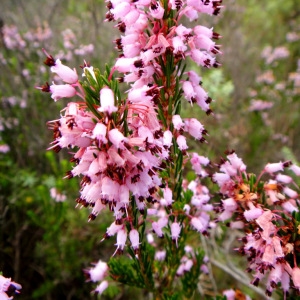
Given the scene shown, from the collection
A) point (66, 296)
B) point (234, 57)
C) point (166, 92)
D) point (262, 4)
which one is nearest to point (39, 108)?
point (66, 296)

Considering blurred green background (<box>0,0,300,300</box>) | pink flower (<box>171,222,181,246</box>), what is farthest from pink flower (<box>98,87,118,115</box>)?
blurred green background (<box>0,0,300,300</box>)

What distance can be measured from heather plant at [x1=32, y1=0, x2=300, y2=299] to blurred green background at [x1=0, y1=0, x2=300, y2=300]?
1.19 meters

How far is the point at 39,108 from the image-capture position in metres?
5.77

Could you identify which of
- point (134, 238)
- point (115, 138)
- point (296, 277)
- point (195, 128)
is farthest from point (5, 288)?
point (296, 277)

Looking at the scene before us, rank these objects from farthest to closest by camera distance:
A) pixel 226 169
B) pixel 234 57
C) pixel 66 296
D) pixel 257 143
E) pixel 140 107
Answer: pixel 234 57 < pixel 257 143 < pixel 66 296 < pixel 226 169 < pixel 140 107

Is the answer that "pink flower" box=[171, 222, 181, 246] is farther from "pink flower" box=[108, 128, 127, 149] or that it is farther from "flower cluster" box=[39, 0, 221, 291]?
"pink flower" box=[108, 128, 127, 149]

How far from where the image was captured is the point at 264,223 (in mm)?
1486

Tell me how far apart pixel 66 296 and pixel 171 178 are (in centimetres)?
294

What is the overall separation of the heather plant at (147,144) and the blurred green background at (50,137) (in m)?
1.19

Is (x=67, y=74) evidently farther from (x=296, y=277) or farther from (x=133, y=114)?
(x=296, y=277)

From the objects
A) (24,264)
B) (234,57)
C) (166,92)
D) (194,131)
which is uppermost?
(234,57)

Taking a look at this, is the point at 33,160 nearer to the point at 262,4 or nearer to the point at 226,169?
the point at 226,169

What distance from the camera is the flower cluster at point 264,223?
147 cm

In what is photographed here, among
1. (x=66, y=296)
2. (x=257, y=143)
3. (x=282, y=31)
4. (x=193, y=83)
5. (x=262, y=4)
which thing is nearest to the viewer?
(x=193, y=83)
